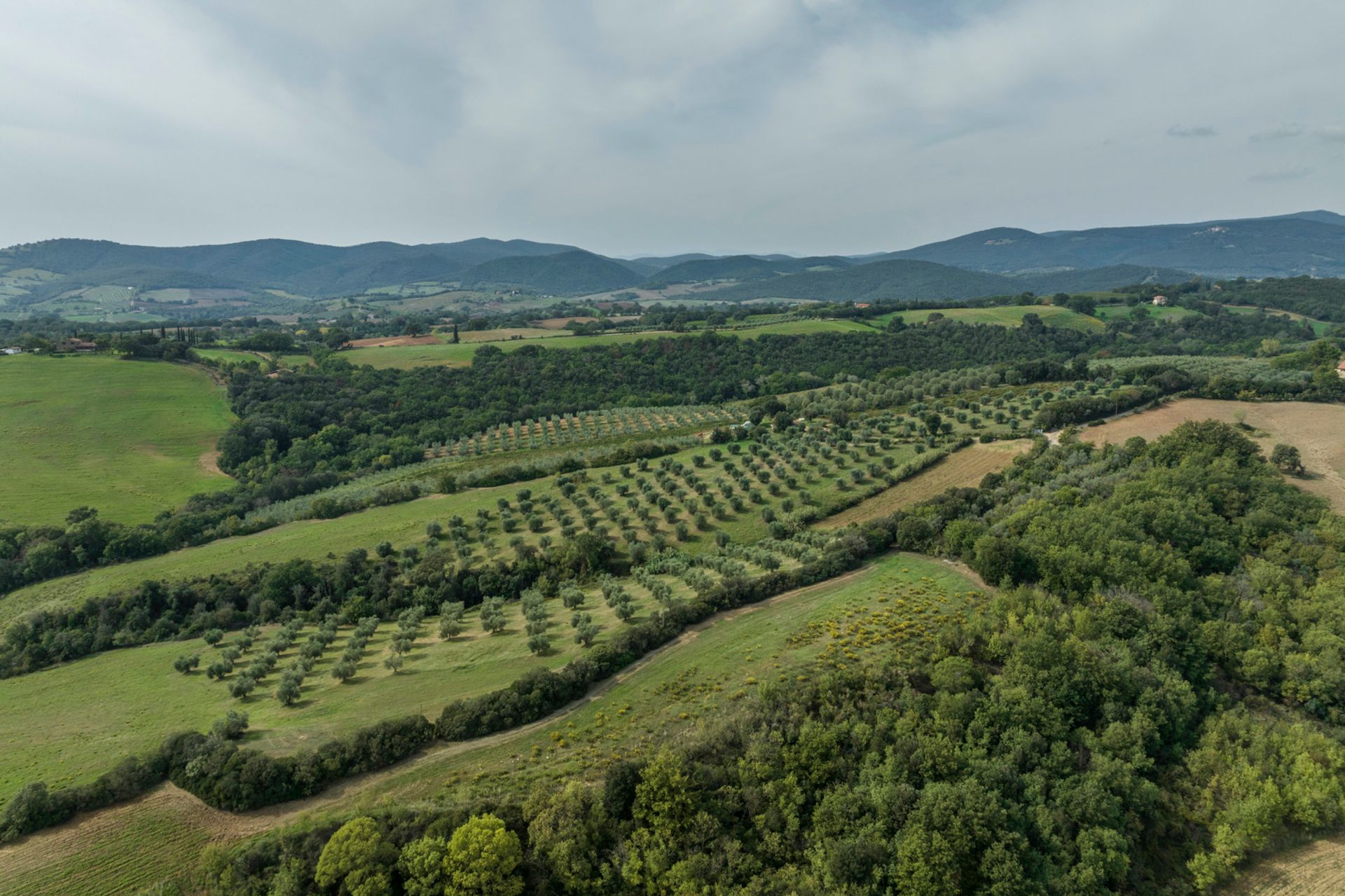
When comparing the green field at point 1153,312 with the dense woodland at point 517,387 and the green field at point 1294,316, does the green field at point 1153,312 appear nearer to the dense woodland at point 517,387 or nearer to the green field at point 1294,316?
the dense woodland at point 517,387

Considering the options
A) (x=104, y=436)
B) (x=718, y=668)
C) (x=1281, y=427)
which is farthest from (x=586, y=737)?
(x=104, y=436)

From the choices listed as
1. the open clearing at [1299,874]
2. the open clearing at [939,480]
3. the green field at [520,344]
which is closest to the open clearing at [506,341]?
the green field at [520,344]

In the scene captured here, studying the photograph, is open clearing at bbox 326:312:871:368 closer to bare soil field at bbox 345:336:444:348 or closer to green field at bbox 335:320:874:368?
green field at bbox 335:320:874:368

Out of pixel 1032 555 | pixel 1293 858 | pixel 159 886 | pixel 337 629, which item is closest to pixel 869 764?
pixel 1293 858

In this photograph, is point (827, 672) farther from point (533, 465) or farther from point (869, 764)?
point (533, 465)

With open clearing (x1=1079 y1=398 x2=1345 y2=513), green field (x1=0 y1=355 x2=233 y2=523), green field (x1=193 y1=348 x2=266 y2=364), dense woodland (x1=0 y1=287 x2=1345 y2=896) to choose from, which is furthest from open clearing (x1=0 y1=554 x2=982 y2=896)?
green field (x1=193 y1=348 x2=266 y2=364)
